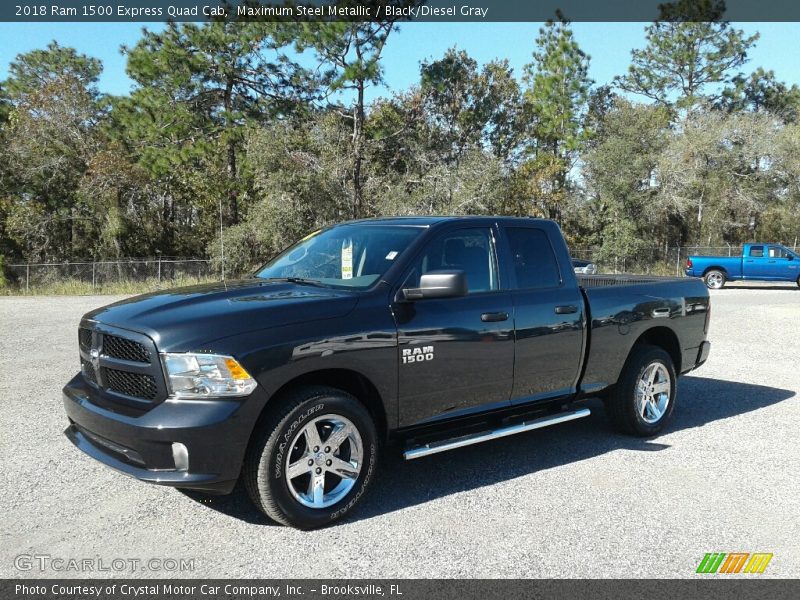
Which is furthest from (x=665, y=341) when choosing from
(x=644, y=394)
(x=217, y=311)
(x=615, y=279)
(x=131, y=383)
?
(x=131, y=383)

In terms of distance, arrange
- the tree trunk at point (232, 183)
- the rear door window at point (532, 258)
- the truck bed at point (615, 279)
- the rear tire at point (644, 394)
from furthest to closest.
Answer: the tree trunk at point (232, 183) < the truck bed at point (615, 279) < the rear tire at point (644, 394) < the rear door window at point (532, 258)

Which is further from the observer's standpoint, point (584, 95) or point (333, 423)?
point (584, 95)

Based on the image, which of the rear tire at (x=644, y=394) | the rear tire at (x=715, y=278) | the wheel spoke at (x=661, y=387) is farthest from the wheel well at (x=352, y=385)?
the rear tire at (x=715, y=278)

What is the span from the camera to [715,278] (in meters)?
29.2

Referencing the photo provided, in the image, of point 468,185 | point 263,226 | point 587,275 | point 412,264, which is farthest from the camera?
point 468,185

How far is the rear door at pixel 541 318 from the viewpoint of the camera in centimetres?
526

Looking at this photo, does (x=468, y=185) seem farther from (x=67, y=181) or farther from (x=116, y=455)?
(x=116, y=455)

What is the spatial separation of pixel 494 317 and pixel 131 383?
250 cm

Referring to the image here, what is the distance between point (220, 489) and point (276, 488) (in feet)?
1.03

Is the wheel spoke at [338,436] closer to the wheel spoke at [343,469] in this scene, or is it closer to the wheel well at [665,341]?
the wheel spoke at [343,469]

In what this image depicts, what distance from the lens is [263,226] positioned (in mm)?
29641

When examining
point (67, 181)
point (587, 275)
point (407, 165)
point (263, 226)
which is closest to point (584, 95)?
point (407, 165)

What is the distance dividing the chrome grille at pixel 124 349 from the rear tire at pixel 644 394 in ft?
13.3

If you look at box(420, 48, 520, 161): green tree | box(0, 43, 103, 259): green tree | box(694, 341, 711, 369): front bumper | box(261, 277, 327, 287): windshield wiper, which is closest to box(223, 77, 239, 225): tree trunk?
box(0, 43, 103, 259): green tree
